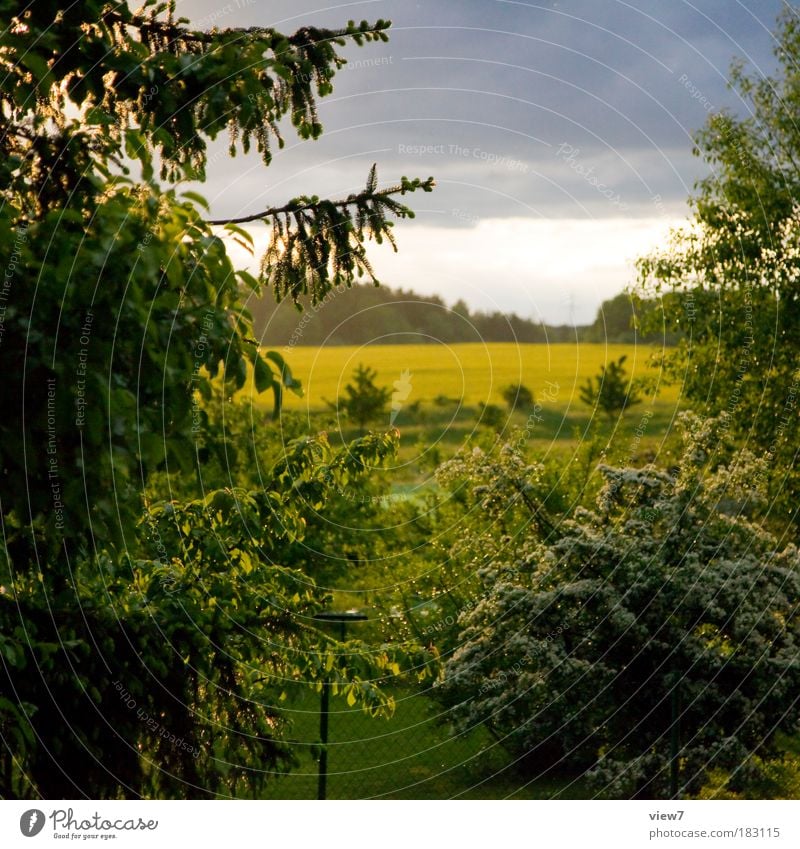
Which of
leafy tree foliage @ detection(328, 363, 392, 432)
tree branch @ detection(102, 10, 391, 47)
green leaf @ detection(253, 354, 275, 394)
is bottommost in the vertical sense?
leafy tree foliage @ detection(328, 363, 392, 432)

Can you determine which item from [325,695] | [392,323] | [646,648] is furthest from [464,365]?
[325,695]

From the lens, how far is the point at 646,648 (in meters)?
8.01

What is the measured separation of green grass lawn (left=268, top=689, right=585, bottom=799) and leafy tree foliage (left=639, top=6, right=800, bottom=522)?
5.18 meters

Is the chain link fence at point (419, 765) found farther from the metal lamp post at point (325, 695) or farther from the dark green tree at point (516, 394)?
the dark green tree at point (516, 394)

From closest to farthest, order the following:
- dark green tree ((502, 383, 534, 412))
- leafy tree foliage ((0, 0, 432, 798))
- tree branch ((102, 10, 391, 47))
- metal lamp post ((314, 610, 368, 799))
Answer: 1. leafy tree foliage ((0, 0, 432, 798))
2. tree branch ((102, 10, 391, 47))
3. metal lamp post ((314, 610, 368, 799))
4. dark green tree ((502, 383, 534, 412))

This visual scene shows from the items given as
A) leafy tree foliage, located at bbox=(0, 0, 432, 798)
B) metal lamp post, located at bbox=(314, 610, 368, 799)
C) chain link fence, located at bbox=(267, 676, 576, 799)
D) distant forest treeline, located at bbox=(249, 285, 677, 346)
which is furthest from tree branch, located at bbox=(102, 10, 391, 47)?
chain link fence, located at bbox=(267, 676, 576, 799)

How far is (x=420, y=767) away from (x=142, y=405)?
7897mm

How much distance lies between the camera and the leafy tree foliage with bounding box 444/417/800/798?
26.0 feet

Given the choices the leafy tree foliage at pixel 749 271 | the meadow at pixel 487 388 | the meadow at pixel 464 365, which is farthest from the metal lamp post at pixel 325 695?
the leafy tree foliage at pixel 749 271

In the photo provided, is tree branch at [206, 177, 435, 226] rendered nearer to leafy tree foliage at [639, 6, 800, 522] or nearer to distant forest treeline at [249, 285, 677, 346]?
distant forest treeline at [249, 285, 677, 346]

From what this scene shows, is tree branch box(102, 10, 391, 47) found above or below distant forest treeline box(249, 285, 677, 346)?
above

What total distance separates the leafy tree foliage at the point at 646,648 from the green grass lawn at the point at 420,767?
34.5 inches

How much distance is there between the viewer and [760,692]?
26.4 feet
